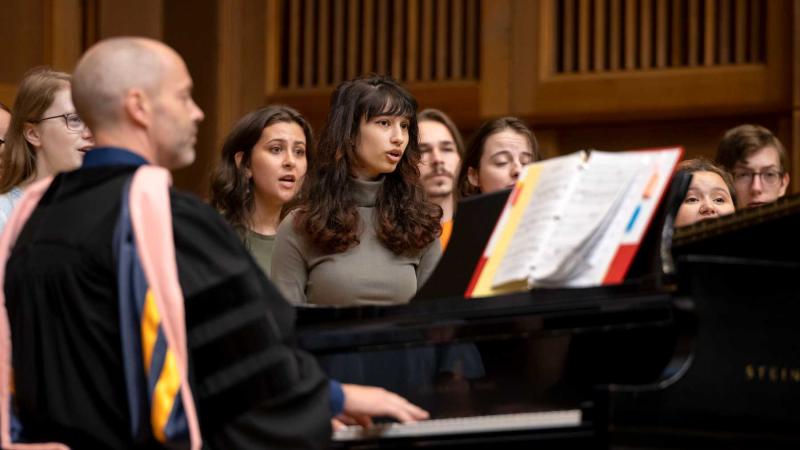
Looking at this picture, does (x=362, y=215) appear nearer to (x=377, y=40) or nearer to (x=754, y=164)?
(x=754, y=164)

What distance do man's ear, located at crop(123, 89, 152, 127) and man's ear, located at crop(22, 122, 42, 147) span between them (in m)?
1.60

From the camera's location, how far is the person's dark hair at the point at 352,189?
3641 millimetres

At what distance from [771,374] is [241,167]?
7.90 ft

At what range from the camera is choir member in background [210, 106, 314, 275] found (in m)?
4.39

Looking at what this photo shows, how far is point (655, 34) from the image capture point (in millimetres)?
5848

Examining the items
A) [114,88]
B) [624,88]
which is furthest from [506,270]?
[624,88]

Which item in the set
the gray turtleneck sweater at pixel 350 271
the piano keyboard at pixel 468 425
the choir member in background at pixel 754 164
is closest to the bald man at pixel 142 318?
the piano keyboard at pixel 468 425

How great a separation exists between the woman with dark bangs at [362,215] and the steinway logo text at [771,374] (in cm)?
130

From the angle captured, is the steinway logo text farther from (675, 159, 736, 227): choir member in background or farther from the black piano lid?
(675, 159, 736, 227): choir member in background

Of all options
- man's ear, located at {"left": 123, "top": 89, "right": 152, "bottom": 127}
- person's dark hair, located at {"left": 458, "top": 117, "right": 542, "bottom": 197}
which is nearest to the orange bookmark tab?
man's ear, located at {"left": 123, "top": 89, "right": 152, "bottom": 127}

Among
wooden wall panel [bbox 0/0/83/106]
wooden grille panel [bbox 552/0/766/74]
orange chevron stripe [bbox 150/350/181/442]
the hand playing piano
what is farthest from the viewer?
wooden wall panel [bbox 0/0/83/106]

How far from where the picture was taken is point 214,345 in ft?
7.76

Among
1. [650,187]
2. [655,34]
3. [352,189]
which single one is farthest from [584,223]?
[655,34]

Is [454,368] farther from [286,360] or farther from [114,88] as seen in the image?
[114,88]
